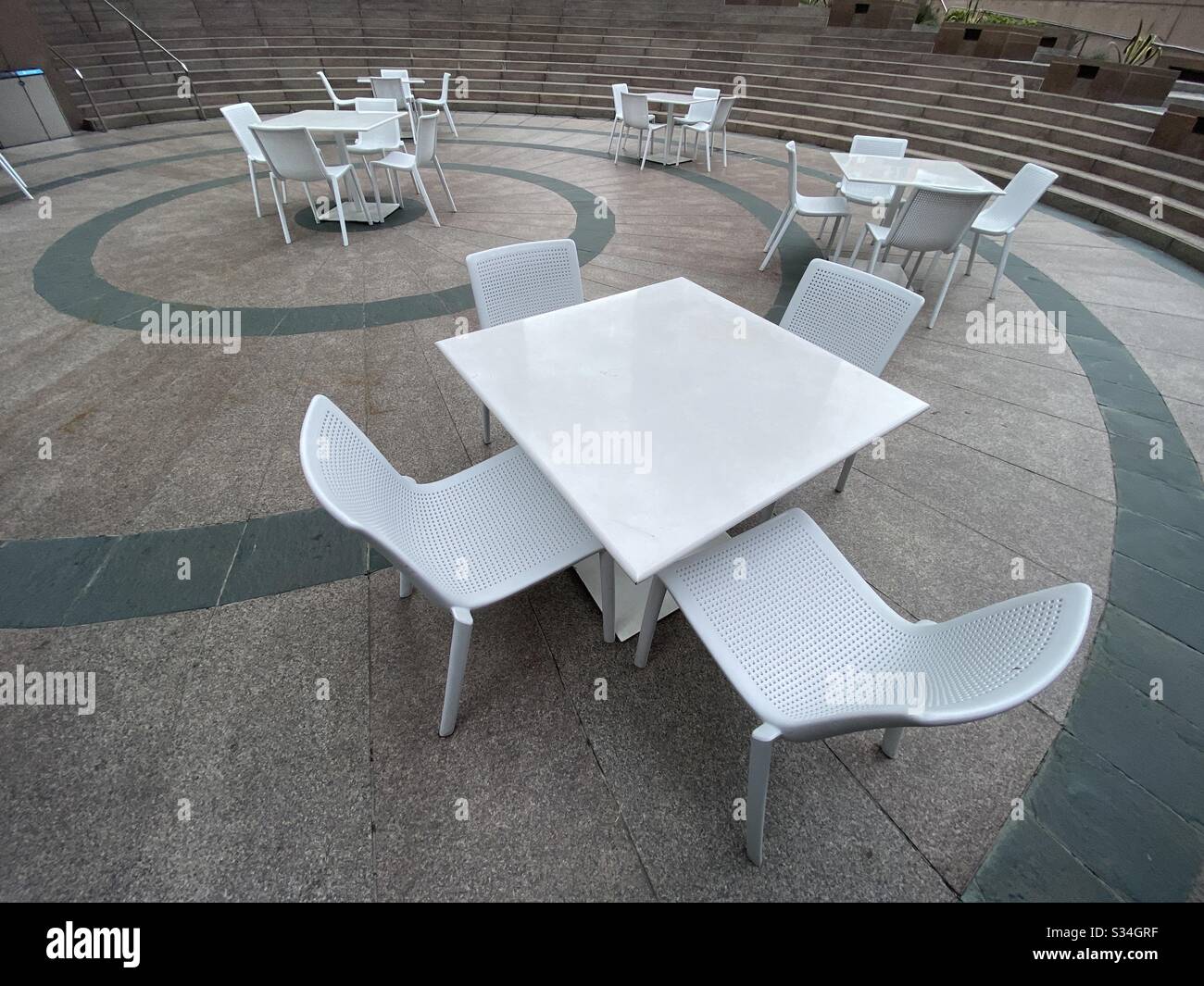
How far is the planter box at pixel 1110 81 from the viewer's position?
6.89 m

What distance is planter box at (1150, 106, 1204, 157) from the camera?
5832 millimetres

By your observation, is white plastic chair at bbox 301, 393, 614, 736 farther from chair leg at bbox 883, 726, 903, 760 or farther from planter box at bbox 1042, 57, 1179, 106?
planter box at bbox 1042, 57, 1179, 106

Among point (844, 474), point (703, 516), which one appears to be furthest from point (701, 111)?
point (703, 516)

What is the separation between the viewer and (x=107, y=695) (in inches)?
65.9

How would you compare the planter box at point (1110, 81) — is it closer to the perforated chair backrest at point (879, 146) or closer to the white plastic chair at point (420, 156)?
the perforated chair backrest at point (879, 146)

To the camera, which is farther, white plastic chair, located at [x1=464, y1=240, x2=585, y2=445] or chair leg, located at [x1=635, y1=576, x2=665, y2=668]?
white plastic chair, located at [x1=464, y1=240, x2=585, y2=445]

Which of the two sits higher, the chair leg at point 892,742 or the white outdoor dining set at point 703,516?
the white outdoor dining set at point 703,516

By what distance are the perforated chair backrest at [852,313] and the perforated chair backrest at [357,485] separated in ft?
5.82

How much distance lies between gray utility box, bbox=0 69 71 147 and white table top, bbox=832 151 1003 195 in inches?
427

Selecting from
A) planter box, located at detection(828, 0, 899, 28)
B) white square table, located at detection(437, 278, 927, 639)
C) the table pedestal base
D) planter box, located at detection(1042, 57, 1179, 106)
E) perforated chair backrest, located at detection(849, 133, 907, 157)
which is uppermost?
planter box, located at detection(828, 0, 899, 28)

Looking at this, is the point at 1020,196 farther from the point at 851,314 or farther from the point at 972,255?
the point at 851,314

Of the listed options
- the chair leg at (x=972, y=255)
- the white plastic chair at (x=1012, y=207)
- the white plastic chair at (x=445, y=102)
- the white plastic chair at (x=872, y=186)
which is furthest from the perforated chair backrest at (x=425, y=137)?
the chair leg at (x=972, y=255)

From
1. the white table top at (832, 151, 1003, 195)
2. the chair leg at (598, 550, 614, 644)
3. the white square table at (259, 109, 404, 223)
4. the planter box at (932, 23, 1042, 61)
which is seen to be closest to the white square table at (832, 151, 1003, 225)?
the white table top at (832, 151, 1003, 195)
